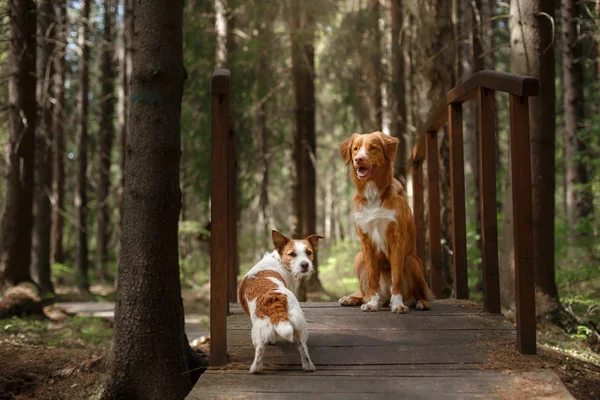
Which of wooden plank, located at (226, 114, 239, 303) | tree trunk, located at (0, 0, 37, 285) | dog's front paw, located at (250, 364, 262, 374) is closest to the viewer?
dog's front paw, located at (250, 364, 262, 374)

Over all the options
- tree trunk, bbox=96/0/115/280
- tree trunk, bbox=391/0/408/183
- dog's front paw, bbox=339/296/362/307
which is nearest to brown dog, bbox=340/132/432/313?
dog's front paw, bbox=339/296/362/307

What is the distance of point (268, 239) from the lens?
51.4ft

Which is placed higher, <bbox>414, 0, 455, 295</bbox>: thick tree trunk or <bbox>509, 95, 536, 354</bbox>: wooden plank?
<bbox>414, 0, 455, 295</bbox>: thick tree trunk

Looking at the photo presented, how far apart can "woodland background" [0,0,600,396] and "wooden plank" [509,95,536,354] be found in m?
2.64

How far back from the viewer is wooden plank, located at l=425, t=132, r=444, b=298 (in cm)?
597

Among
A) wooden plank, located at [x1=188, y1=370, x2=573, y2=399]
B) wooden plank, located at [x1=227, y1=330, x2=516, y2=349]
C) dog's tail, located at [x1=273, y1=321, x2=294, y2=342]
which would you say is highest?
dog's tail, located at [x1=273, y1=321, x2=294, y2=342]

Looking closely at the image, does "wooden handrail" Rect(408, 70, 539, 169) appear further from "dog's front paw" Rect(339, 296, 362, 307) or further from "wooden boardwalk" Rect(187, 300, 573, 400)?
"dog's front paw" Rect(339, 296, 362, 307)

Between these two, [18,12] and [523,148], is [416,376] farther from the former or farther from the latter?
[18,12]

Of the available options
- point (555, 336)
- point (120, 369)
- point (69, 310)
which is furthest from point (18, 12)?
point (555, 336)

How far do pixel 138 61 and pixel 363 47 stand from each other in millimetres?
9113

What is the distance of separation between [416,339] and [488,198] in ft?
4.28

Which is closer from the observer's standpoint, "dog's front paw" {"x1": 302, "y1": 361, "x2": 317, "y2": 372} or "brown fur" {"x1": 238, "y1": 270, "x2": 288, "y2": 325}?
"brown fur" {"x1": 238, "y1": 270, "x2": 288, "y2": 325}

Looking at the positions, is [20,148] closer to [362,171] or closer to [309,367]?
[362,171]

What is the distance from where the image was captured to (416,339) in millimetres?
4008
